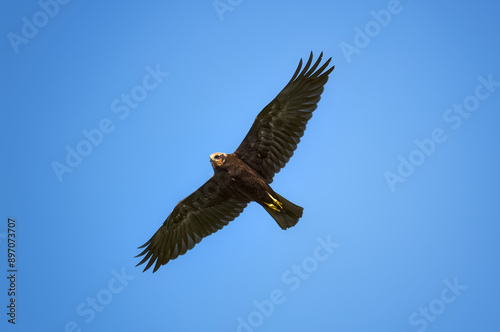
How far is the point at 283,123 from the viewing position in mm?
11555

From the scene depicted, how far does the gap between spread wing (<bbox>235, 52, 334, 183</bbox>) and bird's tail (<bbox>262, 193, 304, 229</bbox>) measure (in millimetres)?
627

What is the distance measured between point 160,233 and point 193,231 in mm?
762

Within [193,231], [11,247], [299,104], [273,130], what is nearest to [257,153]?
[273,130]

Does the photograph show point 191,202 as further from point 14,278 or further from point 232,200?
point 14,278

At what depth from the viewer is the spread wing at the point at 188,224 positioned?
12445mm

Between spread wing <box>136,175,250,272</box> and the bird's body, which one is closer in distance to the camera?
the bird's body

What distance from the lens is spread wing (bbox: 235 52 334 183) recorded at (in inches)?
450

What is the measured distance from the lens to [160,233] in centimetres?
1278

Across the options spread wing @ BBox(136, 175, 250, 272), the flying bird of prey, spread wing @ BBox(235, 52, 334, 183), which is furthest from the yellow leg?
spread wing @ BBox(136, 175, 250, 272)

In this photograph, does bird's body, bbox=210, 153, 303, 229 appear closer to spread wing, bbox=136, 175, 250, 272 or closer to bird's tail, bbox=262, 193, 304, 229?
bird's tail, bbox=262, 193, 304, 229

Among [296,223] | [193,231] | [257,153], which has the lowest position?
[296,223]

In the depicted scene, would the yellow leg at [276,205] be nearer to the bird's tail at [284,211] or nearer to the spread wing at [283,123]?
the bird's tail at [284,211]

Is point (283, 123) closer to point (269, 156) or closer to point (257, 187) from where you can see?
point (269, 156)

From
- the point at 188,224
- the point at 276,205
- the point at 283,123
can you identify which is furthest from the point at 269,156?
the point at 188,224
